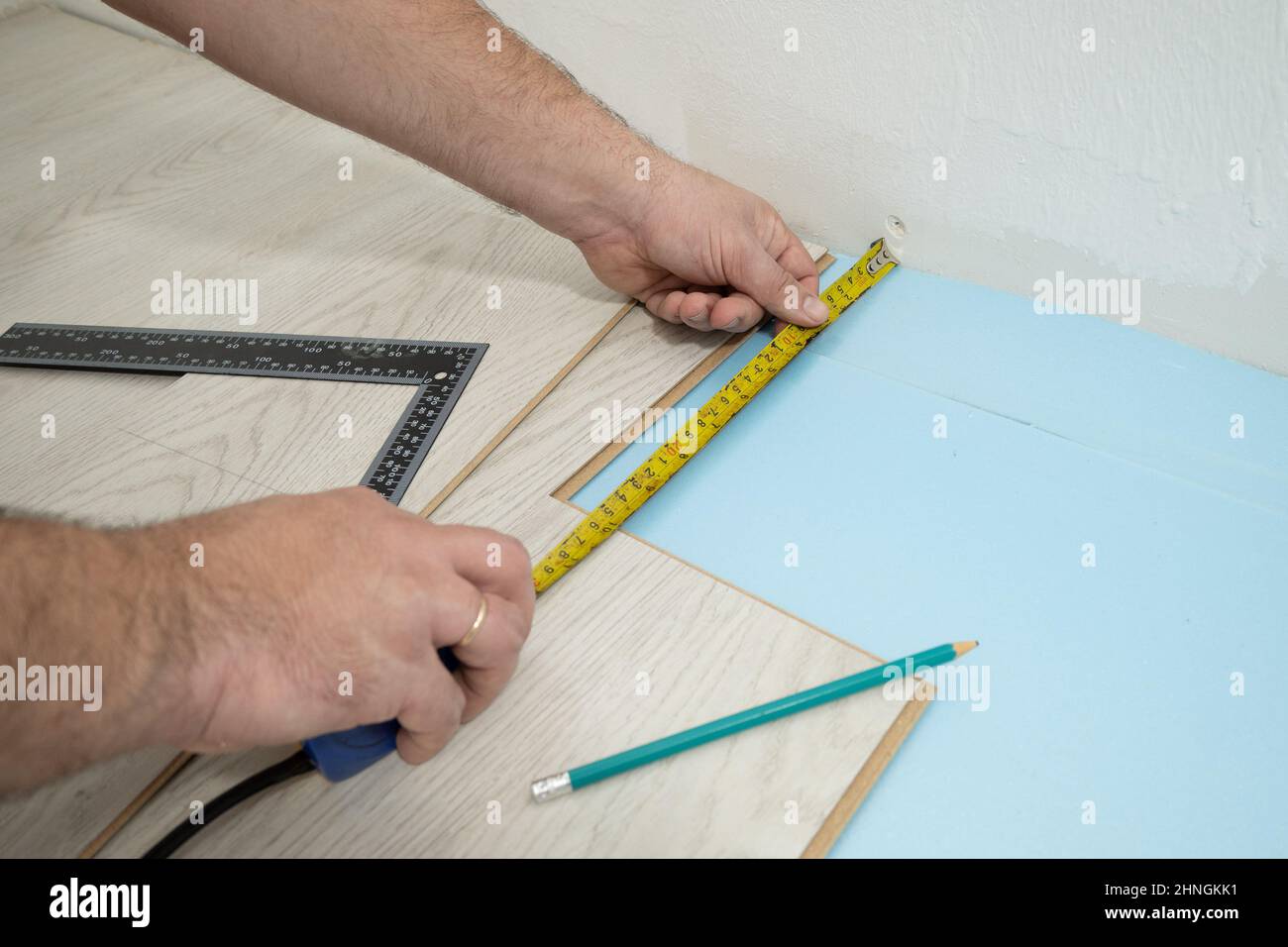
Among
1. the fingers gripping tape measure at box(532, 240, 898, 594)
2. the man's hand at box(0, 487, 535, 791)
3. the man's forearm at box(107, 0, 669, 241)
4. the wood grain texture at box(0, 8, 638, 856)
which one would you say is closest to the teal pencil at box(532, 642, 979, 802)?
the man's hand at box(0, 487, 535, 791)

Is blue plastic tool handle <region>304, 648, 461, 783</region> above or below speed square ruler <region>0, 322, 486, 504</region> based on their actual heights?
below

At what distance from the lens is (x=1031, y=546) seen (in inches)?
41.1

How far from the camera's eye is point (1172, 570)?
1.01 metres

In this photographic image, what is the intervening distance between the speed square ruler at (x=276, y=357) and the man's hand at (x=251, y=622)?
0.37 meters

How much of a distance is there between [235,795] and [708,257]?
2.61 ft

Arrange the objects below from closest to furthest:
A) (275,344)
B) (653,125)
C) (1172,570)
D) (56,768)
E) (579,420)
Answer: (56,768), (1172,570), (579,420), (275,344), (653,125)

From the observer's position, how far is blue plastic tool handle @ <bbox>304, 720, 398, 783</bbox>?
83cm

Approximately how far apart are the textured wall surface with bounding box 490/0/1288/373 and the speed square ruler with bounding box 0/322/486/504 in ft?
1.74

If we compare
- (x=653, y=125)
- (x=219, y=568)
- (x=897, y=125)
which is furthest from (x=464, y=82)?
(x=219, y=568)

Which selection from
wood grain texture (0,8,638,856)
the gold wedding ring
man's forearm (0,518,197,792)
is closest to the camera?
man's forearm (0,518,197,792)

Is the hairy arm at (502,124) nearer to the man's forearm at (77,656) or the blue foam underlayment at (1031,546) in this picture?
the blue foam underlayment at (1031,546)

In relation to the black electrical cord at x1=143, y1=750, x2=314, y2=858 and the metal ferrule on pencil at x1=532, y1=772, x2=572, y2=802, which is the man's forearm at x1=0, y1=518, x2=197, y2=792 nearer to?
the black electrical cord at x1=143, y1=750, x2=314, y2=858

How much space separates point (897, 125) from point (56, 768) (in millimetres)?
1126

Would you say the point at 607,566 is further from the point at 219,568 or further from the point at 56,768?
the point at 56,768
